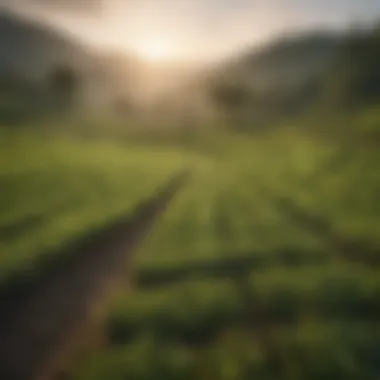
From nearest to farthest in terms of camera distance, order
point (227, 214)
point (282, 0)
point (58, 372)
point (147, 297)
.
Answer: point (58, 372) → point (147, 297) → point (227, 214) → point (282, 0)

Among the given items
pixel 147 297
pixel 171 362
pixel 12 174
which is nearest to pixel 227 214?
pixel 147 297

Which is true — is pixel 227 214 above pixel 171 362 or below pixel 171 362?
above

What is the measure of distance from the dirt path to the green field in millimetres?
48

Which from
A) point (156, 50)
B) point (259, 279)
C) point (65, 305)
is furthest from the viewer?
point (156, 50)

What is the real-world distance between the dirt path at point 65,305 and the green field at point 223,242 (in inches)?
1.9

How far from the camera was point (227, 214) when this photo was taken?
183 cm

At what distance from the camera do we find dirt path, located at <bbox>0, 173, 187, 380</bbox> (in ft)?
5.01

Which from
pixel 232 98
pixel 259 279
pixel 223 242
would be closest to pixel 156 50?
pixel 232 98

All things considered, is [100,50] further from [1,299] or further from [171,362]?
[171,362]

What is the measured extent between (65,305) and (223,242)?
1.65ft

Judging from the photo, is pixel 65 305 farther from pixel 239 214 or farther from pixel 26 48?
pixel 26 48

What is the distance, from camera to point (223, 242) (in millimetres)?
1777

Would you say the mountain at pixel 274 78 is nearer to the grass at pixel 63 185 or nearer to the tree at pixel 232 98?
the tree at pixel 232 98

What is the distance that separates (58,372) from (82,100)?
0.84 metres
